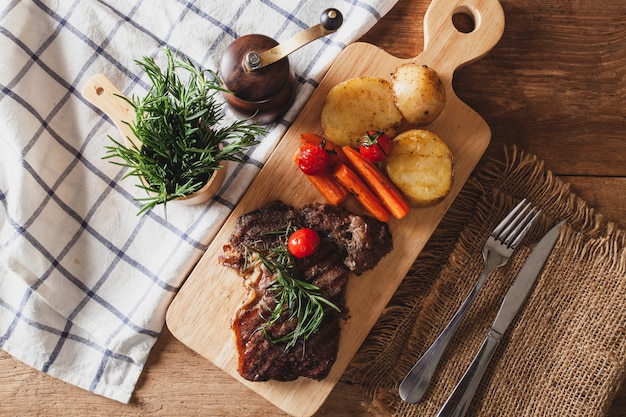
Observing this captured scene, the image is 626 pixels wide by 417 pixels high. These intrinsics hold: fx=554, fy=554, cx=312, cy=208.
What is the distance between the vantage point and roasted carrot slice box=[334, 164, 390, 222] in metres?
2.42

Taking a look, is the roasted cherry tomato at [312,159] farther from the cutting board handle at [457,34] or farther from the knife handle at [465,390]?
the knife handle at [465,390]

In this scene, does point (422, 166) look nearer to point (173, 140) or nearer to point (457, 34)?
point (457, 34)

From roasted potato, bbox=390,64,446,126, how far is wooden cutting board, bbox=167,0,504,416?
0.38 ft

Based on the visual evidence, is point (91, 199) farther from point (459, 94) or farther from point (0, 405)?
point (459, 94)

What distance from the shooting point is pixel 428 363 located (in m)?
2.51

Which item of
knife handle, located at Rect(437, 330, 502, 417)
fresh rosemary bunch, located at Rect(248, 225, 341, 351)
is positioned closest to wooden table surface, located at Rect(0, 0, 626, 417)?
fresh rosemary bunch, located at Rect(248, 225, 341, 351)

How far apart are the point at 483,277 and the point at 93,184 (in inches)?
74.4

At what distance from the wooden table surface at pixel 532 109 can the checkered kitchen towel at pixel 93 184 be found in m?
0.12

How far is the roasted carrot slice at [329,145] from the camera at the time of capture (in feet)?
Result: 8.05

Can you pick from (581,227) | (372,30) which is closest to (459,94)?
(372,30)

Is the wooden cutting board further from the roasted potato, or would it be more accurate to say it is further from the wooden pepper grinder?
the wooden pepper grinder

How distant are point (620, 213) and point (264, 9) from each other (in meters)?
1.98

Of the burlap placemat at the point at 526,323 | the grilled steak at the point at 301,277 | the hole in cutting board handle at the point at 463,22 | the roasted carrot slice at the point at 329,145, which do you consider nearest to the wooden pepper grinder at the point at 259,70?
the roasted carrot slice at the point at 329,145

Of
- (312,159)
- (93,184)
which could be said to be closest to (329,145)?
(312,159)
